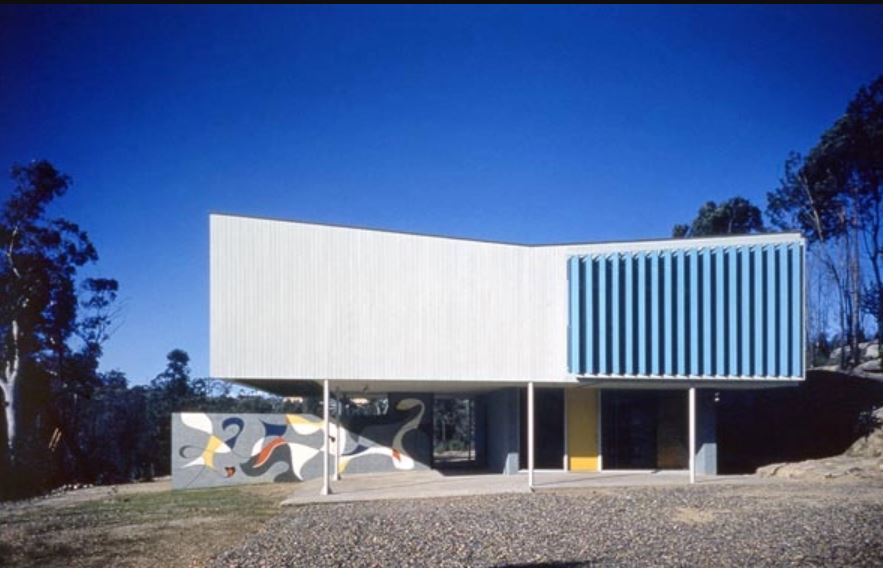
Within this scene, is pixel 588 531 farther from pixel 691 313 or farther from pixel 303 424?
pixel 303 424

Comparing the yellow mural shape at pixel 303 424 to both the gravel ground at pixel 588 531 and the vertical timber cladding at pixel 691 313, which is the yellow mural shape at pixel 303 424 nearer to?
the gravel ground at pixel 588 531

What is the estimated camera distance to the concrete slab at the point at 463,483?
635 inches

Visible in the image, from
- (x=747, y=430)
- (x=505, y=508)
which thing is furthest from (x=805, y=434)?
(x=505, y=508)

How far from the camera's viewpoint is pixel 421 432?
24.2 m

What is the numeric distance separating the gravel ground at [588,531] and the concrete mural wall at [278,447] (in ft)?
25.1

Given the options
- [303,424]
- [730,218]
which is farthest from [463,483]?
[730,218]

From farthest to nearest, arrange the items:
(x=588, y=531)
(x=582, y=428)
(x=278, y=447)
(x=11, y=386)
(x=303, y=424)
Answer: (x=11, y=386), (x=303, y=424), (x=278, y=447), (x=582, y=428), (x=588, y=531)

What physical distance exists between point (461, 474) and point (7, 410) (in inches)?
759

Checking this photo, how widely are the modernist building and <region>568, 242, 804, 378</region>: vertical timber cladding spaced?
0.04 m

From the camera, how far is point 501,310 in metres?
17.6

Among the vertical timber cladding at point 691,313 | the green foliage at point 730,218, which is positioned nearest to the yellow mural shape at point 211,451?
the vertical timber cladding at point 691,313

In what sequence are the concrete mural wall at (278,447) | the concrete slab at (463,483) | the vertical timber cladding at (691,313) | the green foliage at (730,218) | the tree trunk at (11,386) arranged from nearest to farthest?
1. the concrete slab at (463,483)
2. the vertical timber cladding at (691,313)
3. the concrete mural wall at (278,447)
4. the tree trunk at (11,386)
5. the green foliage at (730,218)

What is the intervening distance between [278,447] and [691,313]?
1379cm

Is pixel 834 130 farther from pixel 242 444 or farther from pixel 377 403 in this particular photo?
pixel 242 444
